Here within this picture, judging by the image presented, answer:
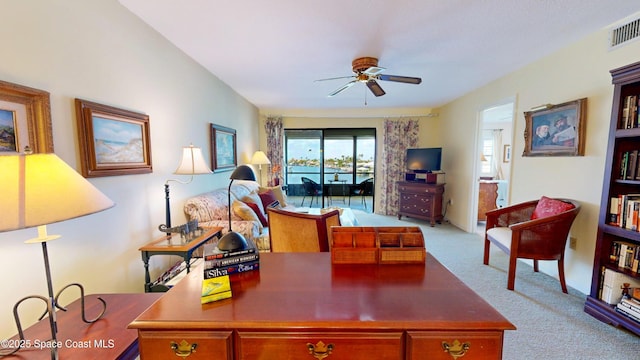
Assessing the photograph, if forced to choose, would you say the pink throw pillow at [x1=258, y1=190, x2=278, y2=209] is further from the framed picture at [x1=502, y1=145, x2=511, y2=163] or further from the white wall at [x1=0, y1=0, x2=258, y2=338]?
the framed picture at [x1=502, y1=145, x2=511, y2=163]

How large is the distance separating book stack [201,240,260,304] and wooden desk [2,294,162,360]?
0.36 metres

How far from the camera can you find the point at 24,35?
1286 mm

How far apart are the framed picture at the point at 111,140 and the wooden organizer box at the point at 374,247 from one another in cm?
167

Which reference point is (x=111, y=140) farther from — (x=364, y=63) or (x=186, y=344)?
(x=364, y=63)

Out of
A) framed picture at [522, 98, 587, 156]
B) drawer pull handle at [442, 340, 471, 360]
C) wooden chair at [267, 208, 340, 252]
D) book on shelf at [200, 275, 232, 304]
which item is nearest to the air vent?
framed picture at [522, 98, 587, 156]

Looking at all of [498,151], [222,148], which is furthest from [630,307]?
[498,151]

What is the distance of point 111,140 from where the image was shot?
1826 millimetres

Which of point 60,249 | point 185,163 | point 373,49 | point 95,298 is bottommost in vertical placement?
point 95,298

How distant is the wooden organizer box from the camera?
45.8 inches

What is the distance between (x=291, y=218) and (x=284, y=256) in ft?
2.12

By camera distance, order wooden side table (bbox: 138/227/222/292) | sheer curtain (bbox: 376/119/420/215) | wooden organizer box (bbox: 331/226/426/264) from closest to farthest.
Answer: wooden organizer box (bbox: 331/226/426/264)
wooden side table (bbox: 138/227/222/292)
sheer curtain (bbox: 376/119/420/215)

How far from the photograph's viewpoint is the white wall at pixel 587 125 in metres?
2.32

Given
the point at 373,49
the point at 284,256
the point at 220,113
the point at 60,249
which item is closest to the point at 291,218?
the point at 284,256

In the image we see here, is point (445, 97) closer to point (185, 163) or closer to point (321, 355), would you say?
point (185, 163)
